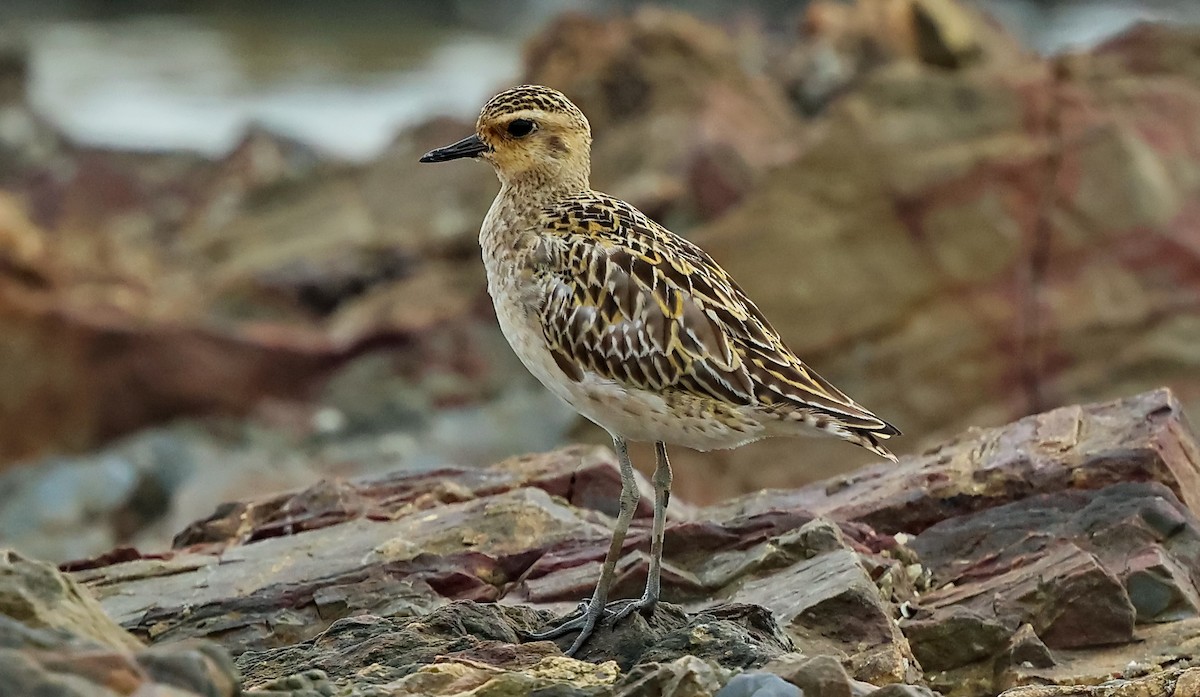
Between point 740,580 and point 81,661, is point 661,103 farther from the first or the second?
point 81,661

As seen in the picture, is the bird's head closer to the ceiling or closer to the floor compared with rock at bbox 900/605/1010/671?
closer to the ceiling

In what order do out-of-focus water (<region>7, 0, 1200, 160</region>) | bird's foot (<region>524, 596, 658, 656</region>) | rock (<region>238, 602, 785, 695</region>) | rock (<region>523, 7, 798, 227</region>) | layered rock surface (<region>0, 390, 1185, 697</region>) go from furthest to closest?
1. out-of-focus water (<region>7, 0, 1200, 160</region>)
2. rock (<region>523, 7, 798, 227</region>)
3. bird's foot (<region>524, 596, 658, 656</region>)
4. layered rock surface (<region>0, 390, 1185, 697</region>)
5. rock (<region>238, 602, 785, 695</region>)

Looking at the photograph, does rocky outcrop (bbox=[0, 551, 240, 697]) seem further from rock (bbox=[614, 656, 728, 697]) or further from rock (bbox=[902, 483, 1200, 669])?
rock (bbox=[902, 483, 1200, 669])

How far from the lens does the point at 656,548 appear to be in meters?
8.08

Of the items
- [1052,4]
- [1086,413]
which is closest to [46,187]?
[1086,413]

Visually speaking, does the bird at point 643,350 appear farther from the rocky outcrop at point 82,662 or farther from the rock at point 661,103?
the rock at point 661,103

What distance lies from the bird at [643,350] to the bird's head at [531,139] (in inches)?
12.4

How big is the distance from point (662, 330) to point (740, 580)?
5.18 feet

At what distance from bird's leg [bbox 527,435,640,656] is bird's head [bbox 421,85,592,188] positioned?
1596mm

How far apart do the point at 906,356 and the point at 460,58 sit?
3523cm

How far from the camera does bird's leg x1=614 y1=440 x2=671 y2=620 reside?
25.3ft

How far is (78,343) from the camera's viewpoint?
789 inches

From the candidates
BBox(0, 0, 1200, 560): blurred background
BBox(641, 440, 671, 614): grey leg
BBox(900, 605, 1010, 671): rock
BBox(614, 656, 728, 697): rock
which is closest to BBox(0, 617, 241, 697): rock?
BBox(614, 656, 728, 697): rock

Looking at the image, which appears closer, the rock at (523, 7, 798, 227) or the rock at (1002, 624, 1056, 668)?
the rock at (1002, 624, 1056, 668)
